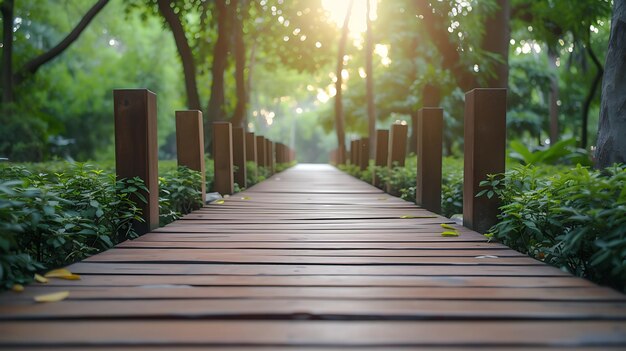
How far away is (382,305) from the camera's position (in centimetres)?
228

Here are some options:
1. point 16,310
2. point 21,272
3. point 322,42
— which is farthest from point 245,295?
point 322,42

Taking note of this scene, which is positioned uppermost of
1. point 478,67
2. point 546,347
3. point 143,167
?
point 478,67

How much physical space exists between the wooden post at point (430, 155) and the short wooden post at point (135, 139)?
2992 mm

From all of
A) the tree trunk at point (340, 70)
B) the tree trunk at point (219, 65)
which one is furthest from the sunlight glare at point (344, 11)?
the tree trunk at point (219, 65)

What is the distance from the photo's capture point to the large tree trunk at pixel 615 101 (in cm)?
439

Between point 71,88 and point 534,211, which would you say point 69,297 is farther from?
point 71,88

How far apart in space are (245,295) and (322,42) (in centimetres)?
1854

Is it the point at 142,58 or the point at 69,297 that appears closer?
the point at 69,297

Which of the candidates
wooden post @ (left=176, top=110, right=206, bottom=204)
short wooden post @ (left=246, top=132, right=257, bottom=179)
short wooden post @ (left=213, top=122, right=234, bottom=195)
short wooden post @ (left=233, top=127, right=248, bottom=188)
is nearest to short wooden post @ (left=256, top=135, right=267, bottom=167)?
short wooden post @ (left=246, top=132, right=257, bottom=179)

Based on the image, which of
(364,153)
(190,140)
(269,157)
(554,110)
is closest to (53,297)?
(190,140)

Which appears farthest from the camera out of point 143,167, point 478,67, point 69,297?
point 478,67

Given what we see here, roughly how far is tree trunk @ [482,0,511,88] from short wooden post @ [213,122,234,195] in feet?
17.3

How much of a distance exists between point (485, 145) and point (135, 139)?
2.76 m

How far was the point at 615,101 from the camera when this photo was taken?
4.45 meters
